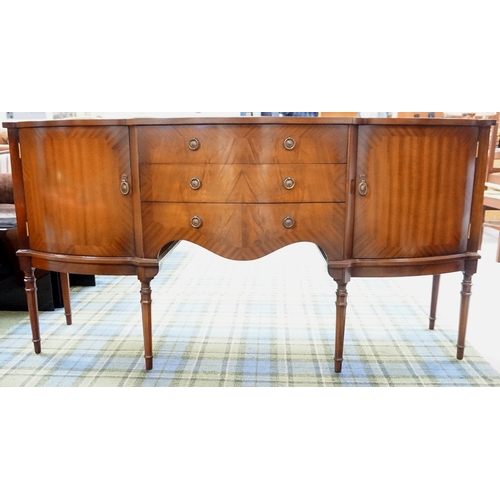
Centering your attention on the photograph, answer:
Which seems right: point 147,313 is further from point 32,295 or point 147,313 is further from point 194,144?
point 194,144

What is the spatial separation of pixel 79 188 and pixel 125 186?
7.1 inches

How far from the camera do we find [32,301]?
2.07 m

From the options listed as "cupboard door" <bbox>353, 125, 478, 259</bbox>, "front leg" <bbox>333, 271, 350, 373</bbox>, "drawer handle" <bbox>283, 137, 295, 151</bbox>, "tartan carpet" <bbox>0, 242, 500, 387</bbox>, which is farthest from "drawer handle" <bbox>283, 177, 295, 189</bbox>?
"tartan carpet" <bbox>0, 242, 500, 387</bbox>

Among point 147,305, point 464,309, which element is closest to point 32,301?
point 147,305

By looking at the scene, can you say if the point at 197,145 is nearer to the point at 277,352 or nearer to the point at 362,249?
the point at 362,249

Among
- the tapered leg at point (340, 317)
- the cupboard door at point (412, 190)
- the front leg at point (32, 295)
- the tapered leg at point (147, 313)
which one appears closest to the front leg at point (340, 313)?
the tapered leg at point (340, 317)

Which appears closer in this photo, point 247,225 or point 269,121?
point 269,121

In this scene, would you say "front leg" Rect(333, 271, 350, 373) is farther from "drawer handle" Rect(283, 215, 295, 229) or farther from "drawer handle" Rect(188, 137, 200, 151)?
"drawer handle" Rect(188, 137, 200, 151)

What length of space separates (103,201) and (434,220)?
123 cm

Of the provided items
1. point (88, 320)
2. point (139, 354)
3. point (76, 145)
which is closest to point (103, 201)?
point (76, 145)

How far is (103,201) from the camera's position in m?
1.79

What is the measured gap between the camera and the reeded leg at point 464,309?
6.44 ft

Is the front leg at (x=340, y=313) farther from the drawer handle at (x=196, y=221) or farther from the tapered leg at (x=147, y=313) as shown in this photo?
the tapered leg at (x=147, y=313)

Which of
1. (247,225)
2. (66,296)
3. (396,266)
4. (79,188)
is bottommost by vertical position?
(66,296)
